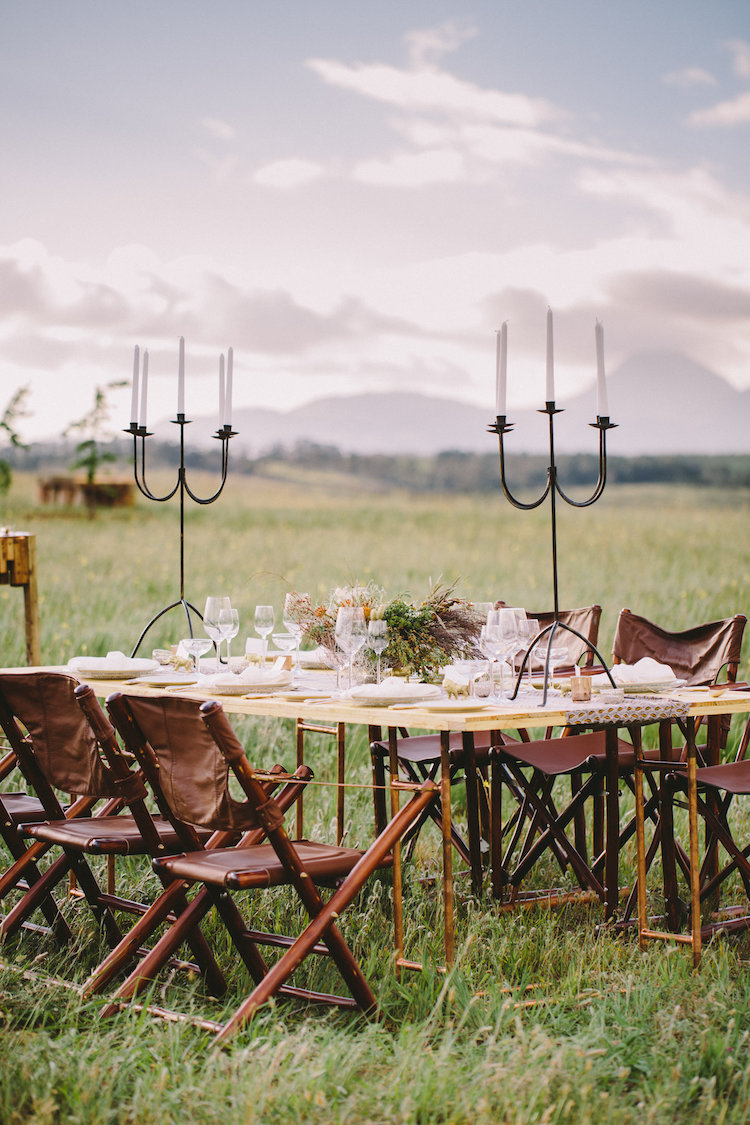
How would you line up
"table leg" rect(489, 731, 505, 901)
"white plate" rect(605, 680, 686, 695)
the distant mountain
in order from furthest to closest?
1. the distant mountain
2. "table leg" rect(489, 731, 505, 901)
3. "white plate" rect(605, 680, 686, 695)

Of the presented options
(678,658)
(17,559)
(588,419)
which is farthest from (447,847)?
(588,419)

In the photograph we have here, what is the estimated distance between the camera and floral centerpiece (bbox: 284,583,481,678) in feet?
14.1

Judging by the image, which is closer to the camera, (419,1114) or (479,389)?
(419,1114)

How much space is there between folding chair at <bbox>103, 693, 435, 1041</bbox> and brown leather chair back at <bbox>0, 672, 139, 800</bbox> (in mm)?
220

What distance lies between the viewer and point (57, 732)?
375 cm

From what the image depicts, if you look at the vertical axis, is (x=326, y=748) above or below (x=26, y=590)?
below

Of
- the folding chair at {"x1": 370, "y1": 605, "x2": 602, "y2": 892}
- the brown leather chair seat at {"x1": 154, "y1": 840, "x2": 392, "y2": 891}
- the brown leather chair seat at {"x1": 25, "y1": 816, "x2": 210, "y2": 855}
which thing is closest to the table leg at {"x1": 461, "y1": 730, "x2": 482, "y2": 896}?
the folding chair at {"x1": 370, "y1": 605, "x2": 602, "y2": 892}

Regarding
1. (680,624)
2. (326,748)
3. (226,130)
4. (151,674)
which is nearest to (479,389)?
(226,130)

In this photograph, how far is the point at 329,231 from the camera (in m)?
22.9

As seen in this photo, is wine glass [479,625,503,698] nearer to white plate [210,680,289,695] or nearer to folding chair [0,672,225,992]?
white plate [210,680,289,695]

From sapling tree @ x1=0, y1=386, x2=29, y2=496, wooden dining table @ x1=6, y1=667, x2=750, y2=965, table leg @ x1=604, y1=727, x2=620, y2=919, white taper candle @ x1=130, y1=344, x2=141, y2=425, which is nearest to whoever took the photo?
wooden dining table @ x1=6, y1=667, x2=750, y2=965

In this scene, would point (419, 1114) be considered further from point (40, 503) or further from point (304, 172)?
point (304, 172)

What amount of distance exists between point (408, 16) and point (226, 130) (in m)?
3.89

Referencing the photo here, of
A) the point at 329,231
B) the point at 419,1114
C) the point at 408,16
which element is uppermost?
the point at 408,16
